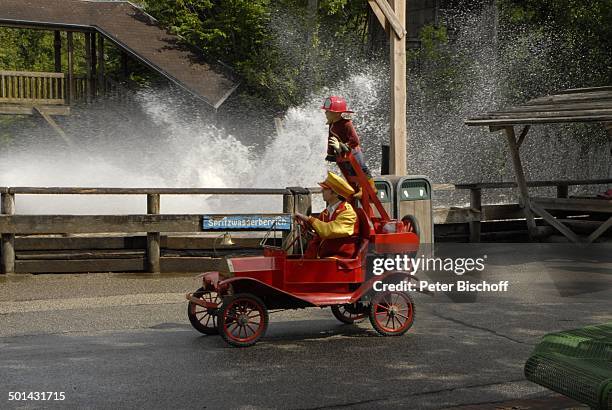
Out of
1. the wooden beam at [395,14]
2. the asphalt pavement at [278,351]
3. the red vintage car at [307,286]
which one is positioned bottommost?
the asphalt pavement at [278,351]

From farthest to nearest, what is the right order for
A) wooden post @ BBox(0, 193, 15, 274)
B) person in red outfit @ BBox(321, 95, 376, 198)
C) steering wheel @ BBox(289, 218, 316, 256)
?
wooden post @ BBox(0, 193, 15, 274)
person in red outfit @ BBox(321, 95, 376, 198)
steering wheel @ BBox(289, 218, 316, 256)

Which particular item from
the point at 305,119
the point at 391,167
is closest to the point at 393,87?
the point at 391,167

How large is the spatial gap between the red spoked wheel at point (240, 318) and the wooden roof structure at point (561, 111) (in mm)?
7690

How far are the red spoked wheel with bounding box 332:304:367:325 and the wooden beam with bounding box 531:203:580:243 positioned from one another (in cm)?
694

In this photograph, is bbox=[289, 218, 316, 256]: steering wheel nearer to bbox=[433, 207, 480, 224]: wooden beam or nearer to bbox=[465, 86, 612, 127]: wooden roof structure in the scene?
bbox=[433, 207, 480, 224]: wooden beam

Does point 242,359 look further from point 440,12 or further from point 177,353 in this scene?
point 440,12

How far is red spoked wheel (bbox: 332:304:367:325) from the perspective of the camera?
9.05m

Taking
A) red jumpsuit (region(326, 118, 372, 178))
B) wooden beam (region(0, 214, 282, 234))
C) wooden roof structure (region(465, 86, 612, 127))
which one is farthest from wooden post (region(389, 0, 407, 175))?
red jumpsuit (region(326, 118, 372, 178))

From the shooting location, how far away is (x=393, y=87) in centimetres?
1375

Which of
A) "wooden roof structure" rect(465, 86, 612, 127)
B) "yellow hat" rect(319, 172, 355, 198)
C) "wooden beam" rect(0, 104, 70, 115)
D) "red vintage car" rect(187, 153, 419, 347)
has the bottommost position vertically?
"red vintage car" rect(187, 153, 419, 347)

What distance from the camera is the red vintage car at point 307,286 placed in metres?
8.14

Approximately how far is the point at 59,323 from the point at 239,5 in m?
19.1

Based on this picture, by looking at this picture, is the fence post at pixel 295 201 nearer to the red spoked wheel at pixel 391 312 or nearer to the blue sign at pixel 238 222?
the blue sign at pixel 238 222

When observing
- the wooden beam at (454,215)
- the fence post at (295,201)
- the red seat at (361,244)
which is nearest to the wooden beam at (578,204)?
the wooden beam at (454,215)
